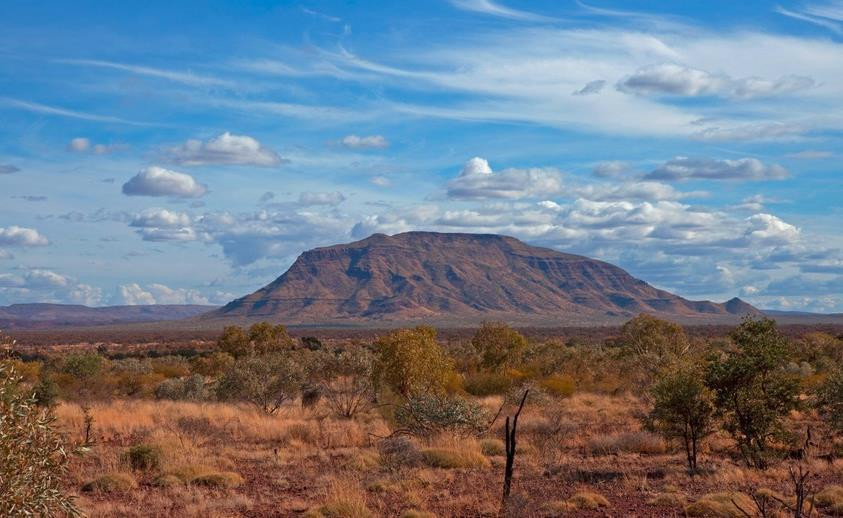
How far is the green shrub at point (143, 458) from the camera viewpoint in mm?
18266

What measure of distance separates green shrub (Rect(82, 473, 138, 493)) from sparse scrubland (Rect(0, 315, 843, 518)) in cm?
4

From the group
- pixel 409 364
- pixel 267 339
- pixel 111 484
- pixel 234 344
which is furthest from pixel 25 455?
pixel 267 339

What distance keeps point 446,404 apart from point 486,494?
7.80 metres

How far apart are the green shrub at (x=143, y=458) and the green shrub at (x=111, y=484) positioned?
1.74 meters

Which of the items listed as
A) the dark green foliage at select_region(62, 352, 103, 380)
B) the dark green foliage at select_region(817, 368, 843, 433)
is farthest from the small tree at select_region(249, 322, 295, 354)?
the dark green foliage at select_region(817, 368, 843, 433)

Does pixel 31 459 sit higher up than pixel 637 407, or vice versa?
pixel 31 459

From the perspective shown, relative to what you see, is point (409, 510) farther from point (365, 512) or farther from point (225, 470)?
point (225, 470)

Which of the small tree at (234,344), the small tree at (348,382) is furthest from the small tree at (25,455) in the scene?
the small tree at (234,344)

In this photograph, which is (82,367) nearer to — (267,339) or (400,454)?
(267,339)

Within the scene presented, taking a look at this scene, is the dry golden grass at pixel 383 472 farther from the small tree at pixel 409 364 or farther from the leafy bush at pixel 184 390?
the leafy bush at pixel 184 390

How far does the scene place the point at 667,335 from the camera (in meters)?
50.2

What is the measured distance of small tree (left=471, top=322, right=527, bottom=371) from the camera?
46.4 meters

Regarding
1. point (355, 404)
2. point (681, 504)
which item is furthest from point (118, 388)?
point (681, 504)

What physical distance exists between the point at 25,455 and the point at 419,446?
522 inches
